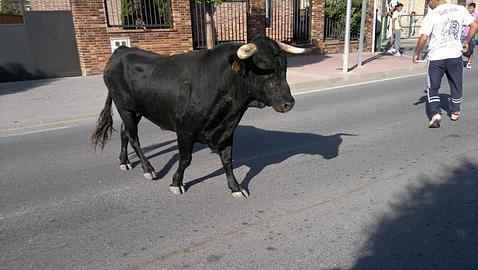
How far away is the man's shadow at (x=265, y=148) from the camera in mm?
4820

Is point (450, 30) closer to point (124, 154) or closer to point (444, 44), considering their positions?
point (444, 44)

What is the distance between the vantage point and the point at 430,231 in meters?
3.24

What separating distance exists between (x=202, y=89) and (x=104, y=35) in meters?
9.78

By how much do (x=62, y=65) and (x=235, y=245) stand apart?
1113 cm

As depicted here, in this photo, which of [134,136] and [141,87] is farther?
[134,136]

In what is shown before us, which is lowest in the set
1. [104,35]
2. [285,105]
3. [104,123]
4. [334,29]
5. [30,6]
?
[104,123]

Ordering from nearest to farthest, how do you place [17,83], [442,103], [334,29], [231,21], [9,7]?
Answer: [442,103] → [17,83] → [231,21] → [9,7] → [334,29]

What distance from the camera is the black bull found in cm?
330

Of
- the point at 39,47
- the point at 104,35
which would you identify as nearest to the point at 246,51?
the point at 104,35

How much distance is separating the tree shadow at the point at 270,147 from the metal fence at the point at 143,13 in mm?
8064

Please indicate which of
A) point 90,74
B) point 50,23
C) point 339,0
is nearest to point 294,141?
point 90,74

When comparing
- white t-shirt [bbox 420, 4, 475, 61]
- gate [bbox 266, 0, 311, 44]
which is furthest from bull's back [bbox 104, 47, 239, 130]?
gate [bbox 266, 0, 311, 44]

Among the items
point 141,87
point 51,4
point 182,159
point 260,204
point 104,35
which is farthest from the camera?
point 51,4

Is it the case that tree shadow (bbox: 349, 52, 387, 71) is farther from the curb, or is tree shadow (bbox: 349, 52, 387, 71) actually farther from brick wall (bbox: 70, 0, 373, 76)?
brick wall (bbox: 70, 0, 373, 76)
